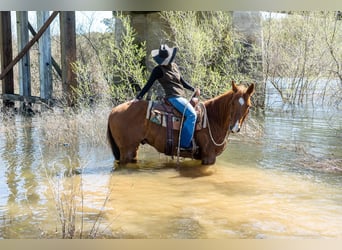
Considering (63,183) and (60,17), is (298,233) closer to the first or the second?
(63,183)

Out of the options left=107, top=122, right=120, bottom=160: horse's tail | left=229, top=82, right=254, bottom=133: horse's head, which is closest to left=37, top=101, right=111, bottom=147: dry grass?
left=107, top=122, right=120, bottom=160: horse's tail

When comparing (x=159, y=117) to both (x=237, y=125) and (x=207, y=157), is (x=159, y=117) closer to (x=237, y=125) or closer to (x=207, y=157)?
(x=207, y=157)

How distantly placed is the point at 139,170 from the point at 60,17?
1306mm

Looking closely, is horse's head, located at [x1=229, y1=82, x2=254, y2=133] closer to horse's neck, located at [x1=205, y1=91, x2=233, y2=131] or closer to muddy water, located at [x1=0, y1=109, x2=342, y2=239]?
horse's neck, located at [x1=205, y1=91, x2=233, y2=131]

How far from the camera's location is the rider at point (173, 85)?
11.5ft

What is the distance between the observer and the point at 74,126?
369 cm

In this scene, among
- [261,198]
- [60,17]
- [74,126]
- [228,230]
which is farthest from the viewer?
[74,126]

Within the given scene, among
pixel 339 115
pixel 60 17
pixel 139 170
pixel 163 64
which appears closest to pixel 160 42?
pixel 163 64

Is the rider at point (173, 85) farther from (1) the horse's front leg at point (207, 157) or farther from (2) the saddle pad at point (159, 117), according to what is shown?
(1) the horse's front leg at point (207, 157)

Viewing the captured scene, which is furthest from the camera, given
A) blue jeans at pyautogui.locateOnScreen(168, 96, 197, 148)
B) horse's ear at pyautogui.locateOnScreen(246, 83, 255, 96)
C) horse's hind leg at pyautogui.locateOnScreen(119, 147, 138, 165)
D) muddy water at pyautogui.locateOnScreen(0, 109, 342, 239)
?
horse's hind leg at pyautogui.locateOnScreen(119, 147, 138, 165)

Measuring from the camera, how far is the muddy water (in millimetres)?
2779

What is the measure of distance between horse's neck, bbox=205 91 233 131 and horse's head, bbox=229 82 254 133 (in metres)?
0.06

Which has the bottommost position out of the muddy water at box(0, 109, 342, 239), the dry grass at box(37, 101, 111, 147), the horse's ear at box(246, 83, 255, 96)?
the muddy water at box(0, 109, 342, 239)

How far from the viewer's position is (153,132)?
144 inches
